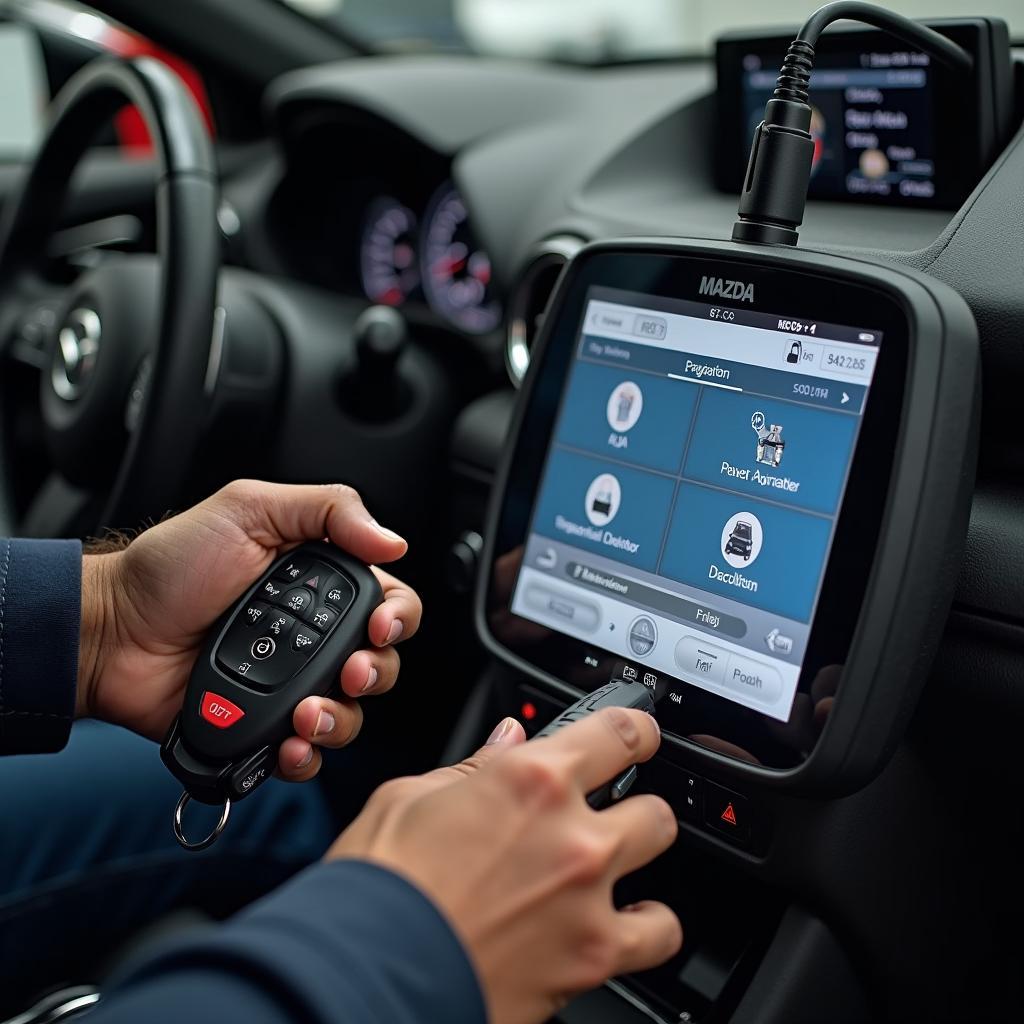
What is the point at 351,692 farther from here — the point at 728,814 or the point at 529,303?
the point at 529,303

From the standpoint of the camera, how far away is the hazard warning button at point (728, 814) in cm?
80

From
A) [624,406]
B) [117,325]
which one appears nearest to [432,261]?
[117,325]

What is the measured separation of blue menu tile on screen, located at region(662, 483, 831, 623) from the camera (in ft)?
2.37

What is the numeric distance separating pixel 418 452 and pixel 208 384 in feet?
0.82

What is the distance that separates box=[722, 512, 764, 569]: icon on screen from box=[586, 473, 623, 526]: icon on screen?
92 millimetres

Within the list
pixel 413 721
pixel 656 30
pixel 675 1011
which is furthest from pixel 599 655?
pixel 656 30

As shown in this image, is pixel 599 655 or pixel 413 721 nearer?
pixel 599 655

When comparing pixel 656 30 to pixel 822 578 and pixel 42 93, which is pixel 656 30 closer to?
pixel 42 93

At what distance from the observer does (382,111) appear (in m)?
1.42

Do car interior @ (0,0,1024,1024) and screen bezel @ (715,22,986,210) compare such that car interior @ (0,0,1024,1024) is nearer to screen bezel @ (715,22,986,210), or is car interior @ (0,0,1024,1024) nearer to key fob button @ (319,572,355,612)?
screen bezel @ (715,22,986,210)

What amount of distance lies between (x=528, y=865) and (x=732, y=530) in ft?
0.98

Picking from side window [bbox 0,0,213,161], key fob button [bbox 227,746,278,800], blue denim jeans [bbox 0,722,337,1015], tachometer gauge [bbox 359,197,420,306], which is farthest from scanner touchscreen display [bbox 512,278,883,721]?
side window [bbox 0,0,213,161]

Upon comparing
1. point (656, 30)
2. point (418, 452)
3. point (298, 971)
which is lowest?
point (298, 971)

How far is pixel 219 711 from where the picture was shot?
30.5 inches
